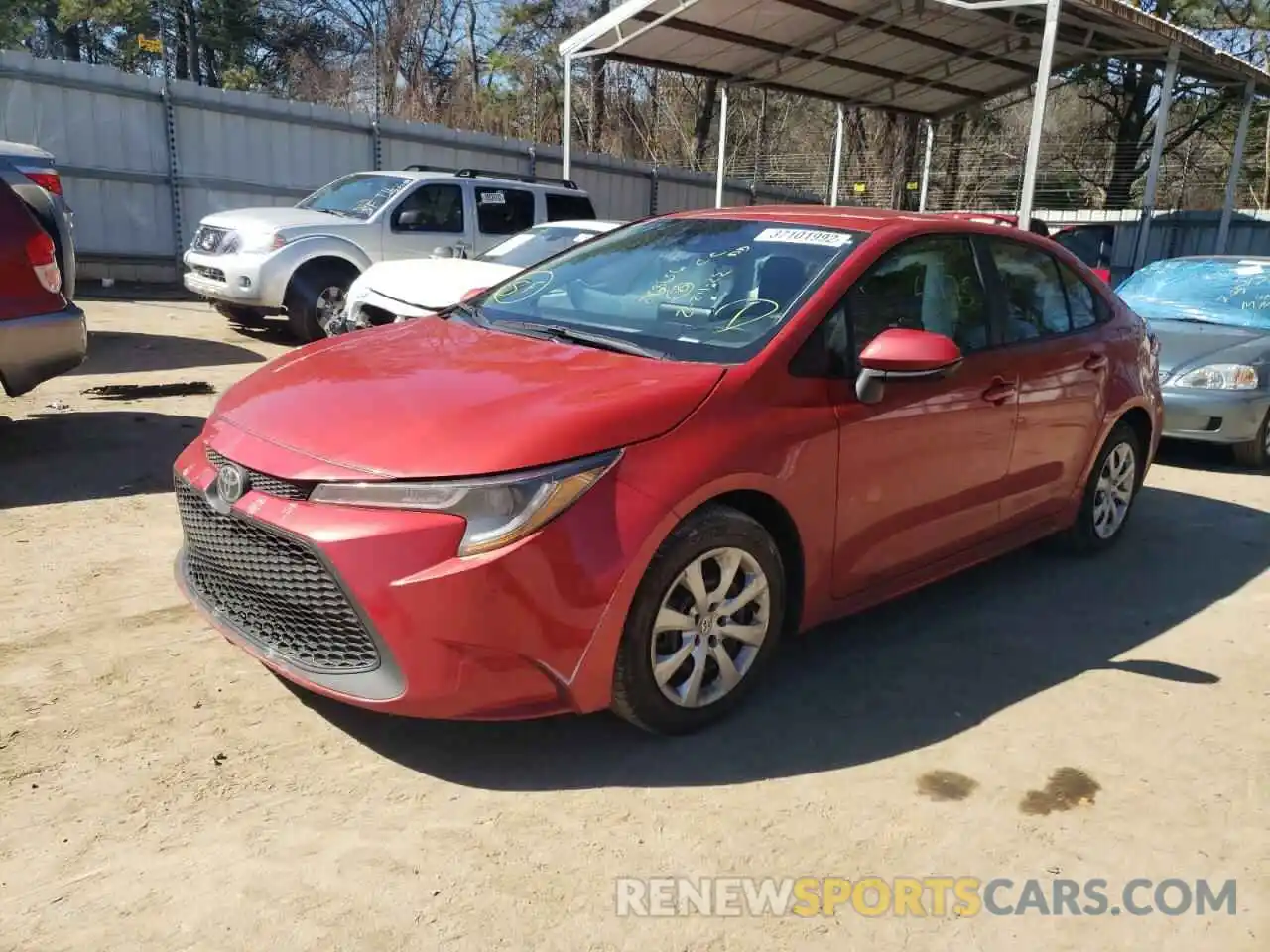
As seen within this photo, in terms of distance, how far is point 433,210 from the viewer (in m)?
10.8

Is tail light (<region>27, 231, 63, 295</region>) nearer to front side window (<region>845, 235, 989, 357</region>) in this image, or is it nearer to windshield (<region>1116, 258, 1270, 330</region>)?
front side window (<region>845, 235, 989, 357</region>)

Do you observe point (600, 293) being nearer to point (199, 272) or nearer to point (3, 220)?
point (3, 220)

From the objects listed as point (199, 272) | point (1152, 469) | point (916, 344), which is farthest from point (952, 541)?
point (199, 272)

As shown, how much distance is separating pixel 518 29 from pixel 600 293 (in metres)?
29.8

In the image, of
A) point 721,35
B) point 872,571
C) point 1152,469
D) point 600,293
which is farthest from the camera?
point 721,35

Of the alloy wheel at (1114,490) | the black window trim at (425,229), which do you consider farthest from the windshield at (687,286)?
the black window trim at (425,229)

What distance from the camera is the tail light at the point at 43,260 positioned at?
5.33m

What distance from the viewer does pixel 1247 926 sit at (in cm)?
251

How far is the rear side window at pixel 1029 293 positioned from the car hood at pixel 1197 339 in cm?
305

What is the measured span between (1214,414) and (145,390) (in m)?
7.65

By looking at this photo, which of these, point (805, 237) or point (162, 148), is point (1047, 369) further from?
point (162, 148)

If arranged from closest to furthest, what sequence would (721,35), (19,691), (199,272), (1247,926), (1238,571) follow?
(1247,926) → (19,691) → (1238,571) → (199,272) → (721,35)

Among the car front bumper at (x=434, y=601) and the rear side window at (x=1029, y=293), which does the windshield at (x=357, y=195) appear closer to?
the rear side window at (x=1029, y=293)

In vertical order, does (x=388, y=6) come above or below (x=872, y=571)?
above
